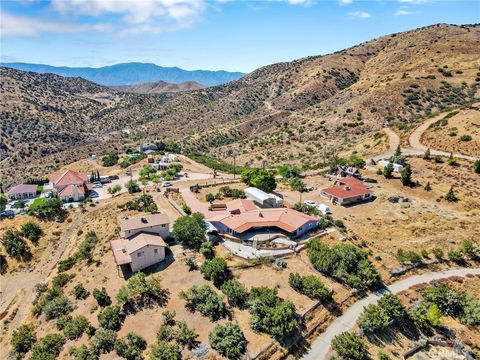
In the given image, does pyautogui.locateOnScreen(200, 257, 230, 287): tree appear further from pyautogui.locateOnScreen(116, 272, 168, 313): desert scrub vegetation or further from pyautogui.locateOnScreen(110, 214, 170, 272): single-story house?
pyautogui.locateOnScreen(110, 214, 170, 272): single-story house

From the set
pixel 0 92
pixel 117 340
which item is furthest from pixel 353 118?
pixel 0 92

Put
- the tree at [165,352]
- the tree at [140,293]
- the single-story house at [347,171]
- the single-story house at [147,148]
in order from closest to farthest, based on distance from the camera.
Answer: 1. the tree at [165,352]
2. the tree at [140,293]
3. the single-story house at [347,171]
4. the single-story house at [147,148]

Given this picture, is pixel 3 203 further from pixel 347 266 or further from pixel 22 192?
pixel 347 266

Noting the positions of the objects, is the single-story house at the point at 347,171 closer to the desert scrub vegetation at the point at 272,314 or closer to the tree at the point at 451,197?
the tree at the point at 451,197

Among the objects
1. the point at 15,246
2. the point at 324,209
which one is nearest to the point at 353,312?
the point at 324,209

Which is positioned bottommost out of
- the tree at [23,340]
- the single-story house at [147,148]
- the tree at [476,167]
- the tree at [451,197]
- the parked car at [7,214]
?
the tree at [23,340]

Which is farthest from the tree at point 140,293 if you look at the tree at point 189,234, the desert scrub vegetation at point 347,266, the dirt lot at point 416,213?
the dirt lot at point 416,213
